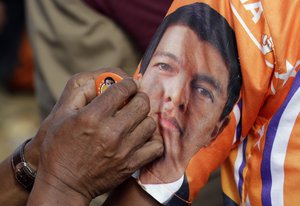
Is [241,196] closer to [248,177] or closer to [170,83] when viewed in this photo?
[248,177]

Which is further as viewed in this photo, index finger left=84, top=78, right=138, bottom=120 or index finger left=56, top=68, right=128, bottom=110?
index finger left=56, top=68, right=128, bottom=110

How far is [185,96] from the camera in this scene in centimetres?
116

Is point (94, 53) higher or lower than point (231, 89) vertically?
lower

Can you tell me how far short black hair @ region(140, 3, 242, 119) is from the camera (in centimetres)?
115

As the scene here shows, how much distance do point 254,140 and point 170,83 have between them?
209 millimetres

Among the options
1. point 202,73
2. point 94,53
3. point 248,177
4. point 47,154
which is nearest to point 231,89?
point 202,73

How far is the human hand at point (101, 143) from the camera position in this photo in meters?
1.15

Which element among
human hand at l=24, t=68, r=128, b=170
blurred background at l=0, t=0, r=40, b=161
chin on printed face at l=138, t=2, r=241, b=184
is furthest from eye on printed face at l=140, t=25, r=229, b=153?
blurred background at l=0, t=0, r=40, b=161

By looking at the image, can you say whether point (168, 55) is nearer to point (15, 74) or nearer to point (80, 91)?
point (80, 91)

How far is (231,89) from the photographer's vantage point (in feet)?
3.79

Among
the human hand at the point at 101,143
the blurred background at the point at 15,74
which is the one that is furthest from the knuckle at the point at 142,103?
the blurred background at the point at 15,74

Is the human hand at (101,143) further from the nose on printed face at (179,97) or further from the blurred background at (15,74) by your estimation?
the blurred background at (15,74)

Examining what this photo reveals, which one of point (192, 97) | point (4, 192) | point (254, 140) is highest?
point (192, 97)

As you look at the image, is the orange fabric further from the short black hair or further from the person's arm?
the person's arm
